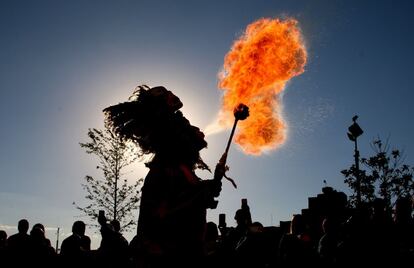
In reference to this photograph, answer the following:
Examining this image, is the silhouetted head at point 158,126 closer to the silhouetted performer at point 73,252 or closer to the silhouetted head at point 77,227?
the silhouetted performer at point 73,252

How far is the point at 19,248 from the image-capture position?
307 inches

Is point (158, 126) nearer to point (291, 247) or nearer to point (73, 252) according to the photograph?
point (291, 247)

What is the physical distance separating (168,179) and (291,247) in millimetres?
4429

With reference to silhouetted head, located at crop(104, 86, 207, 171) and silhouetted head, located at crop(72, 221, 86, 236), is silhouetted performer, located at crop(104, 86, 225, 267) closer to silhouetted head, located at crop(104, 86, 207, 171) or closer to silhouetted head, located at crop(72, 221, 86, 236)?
silhouetted head, located at crop(104, 86, 207, 171)

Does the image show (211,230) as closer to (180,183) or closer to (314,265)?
(314,265)

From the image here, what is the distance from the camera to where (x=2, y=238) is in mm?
9945

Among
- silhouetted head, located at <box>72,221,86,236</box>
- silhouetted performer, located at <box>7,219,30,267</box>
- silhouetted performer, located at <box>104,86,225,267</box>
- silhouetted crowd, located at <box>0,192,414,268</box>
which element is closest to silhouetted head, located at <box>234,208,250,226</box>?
silhouetted crowd, located at <box>0,192,414,268</box>

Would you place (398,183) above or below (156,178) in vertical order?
above

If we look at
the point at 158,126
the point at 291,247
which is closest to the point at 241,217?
the point at 291,247

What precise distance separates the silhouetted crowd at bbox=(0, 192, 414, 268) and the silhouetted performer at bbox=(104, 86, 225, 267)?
3083 millimetres

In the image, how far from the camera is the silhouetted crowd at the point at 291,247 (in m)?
6.86

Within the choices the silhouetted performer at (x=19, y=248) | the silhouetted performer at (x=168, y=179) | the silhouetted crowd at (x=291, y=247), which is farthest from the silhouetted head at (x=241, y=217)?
the silhouetted performer at (x=168, y=179)

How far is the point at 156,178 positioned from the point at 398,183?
78.8 ft

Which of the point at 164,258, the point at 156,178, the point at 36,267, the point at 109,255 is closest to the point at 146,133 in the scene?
the point at 156,178
